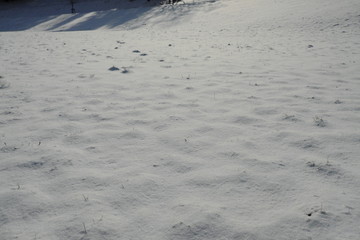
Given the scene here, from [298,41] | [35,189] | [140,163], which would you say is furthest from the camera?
[298,41]

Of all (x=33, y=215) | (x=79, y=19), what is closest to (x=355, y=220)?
(x=33, y=215)

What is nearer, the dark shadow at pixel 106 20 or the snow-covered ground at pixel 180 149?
the snow-covered ground at pixel 180 149

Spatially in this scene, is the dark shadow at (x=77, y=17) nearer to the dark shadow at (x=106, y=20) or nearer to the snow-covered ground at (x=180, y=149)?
the dark shadow at (x=106, y=20)

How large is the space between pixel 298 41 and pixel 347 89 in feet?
23.7

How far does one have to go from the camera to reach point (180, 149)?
369 centimetres

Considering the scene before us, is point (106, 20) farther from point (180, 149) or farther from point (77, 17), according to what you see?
point (180, 149)

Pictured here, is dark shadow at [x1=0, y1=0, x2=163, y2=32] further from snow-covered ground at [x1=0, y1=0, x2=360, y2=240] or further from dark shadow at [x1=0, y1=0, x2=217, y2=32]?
snow-covered ground at [x1=0, y1=0, x2=360, y2=240]

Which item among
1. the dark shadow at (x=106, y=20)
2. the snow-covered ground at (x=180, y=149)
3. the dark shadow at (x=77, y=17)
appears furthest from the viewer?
the dark shadow at (x=77, y=17)

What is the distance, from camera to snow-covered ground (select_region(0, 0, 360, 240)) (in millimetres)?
2518

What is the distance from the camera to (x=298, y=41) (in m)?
12.4

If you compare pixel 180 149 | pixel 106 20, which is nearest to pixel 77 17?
pixel 106 20

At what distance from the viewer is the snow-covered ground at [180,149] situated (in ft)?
8.26

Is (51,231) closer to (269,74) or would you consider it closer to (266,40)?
(269,74)

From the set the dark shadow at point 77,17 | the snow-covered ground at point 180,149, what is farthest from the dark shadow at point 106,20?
the snow-covered ground at point 180,149
